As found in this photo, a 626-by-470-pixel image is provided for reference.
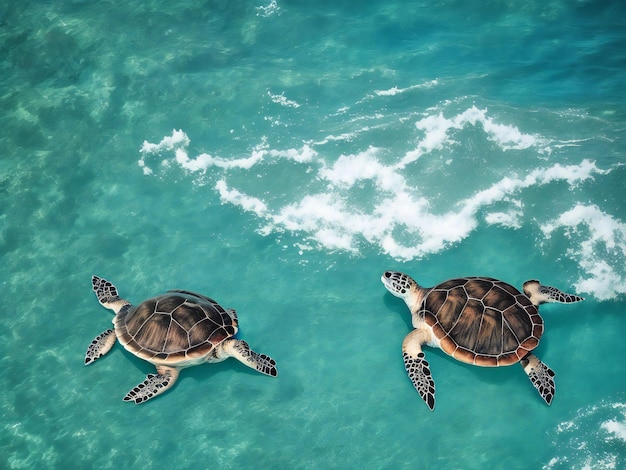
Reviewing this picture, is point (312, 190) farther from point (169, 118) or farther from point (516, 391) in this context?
point (516, 391)

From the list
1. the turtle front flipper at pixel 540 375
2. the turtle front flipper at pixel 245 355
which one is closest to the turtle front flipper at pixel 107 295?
the turtle front flipper at pixel 245 355

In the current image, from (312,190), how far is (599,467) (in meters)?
8.24

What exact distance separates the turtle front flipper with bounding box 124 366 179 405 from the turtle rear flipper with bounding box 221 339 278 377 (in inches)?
39.3

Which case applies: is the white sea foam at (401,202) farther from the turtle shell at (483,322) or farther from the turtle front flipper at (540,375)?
the turtle front flipper at (540,375)

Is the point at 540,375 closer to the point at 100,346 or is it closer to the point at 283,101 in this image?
the point at 100,346

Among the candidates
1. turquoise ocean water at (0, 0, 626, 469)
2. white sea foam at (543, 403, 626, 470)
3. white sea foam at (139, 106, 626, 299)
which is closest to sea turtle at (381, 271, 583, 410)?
turquoise ocean water at (0, 0, 626, 469)

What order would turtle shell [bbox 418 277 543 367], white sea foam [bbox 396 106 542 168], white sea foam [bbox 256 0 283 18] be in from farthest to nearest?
white sea foam [bbox 256 0 283 18] → white sea foam [bbox 396 106 542 168] → turtle shell [bbox 418 277 543 367]

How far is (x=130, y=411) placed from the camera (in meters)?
11.1

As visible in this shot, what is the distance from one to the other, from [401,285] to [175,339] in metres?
4.64

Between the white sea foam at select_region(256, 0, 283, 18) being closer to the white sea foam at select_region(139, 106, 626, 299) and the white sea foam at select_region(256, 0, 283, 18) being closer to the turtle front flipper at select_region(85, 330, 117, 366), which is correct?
the white sea foam at select_region(139, 106, 626, 299)

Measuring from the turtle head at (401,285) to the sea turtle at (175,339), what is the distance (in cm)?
Result: 287

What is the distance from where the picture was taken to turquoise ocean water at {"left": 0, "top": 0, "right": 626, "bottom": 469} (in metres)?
10.8

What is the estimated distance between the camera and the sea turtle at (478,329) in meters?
10.8

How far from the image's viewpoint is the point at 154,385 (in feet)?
36.2
